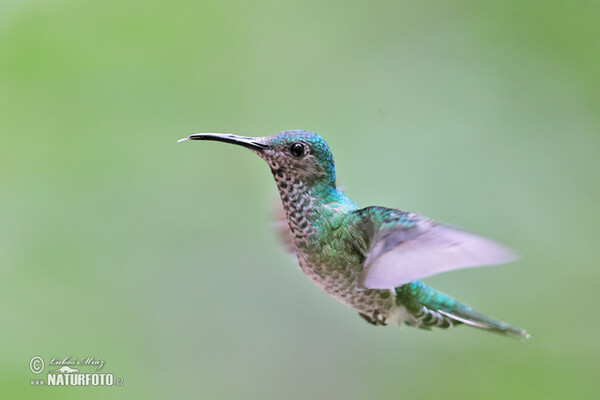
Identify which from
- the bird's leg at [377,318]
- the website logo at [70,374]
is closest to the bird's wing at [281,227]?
the bird's leg at [377,318]

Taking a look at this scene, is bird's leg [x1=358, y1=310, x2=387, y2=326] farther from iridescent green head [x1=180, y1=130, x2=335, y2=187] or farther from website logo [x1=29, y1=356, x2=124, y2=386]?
website logo [x1=29, y1=356, x2=124, y2=386]

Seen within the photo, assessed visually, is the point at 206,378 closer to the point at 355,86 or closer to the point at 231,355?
the point at 231,355

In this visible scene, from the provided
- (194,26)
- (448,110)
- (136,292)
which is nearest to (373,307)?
(136,292)

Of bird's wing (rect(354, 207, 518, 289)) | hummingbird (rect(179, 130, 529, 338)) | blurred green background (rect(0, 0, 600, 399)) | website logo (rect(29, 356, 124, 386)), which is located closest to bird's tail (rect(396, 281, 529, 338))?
hummingbird (rect(179, 130, 529, 338))

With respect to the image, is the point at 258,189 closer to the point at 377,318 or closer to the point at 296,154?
the point at 377,318

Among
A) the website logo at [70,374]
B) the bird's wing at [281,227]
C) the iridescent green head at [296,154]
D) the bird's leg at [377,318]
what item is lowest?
the website logo at [70,374]

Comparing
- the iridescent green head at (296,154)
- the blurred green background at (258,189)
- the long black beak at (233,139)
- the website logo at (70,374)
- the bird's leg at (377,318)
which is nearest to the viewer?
the long black beak at (233,139)

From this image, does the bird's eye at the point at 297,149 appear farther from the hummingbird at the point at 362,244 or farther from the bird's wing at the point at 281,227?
the bird's wing at the point at 281,227
